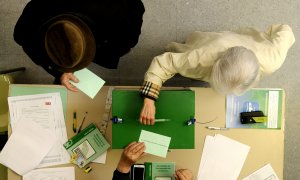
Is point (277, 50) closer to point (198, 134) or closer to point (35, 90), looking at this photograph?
point (198, 134)

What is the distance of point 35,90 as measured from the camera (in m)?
1.48

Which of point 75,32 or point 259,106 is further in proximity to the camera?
point 259,106

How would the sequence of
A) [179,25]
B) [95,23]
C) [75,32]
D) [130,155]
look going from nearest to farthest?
[75,32], [95,23], [130,155], [179,25]

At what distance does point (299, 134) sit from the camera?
2199mm

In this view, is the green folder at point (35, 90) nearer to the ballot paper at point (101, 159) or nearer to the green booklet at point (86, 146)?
the green booklet at point (86, 146)

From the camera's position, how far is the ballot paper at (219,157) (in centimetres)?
154

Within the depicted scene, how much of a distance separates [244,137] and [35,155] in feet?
3.30

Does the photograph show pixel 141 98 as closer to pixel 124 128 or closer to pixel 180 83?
pixel 124 128

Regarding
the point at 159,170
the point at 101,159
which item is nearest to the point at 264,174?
the point at 159,170

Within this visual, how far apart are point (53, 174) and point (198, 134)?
0.73 m

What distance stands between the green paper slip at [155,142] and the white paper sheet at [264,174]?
1.52ft

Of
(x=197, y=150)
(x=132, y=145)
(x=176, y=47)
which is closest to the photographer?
(x=132, y=145)

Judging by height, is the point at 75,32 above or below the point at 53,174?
above

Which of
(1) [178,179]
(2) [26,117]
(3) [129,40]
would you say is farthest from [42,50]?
(1) [178,179]
